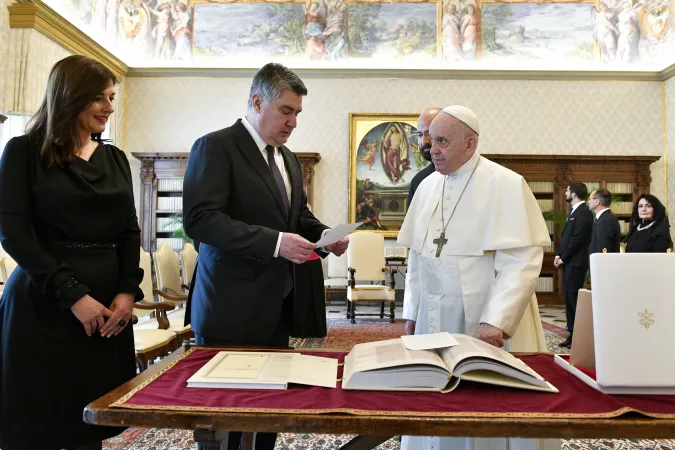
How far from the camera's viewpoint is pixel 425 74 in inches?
434

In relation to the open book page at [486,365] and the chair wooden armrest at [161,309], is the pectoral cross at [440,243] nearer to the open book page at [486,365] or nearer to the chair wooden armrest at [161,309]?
the open book page at [486,365]

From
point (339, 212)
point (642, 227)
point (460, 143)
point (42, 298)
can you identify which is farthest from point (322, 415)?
point (339, 212)

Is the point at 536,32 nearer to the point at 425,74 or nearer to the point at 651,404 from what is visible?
the point at 425,74

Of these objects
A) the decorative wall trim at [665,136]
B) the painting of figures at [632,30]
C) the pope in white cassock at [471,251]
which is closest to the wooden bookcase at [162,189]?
the painting of figures at [632,30]

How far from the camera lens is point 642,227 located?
6.92 meters

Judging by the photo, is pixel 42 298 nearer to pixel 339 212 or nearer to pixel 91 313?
pixel 91 313

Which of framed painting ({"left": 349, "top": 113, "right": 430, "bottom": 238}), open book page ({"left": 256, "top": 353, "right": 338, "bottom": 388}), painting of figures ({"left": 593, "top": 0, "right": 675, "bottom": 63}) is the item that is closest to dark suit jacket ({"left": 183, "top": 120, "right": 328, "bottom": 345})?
open book page ({"left": 256, "top": 353, "right": 338, "bottom": 388})

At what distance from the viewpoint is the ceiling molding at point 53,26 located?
305 inches

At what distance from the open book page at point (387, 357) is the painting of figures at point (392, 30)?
415 inches

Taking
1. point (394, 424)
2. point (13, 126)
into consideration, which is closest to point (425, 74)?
point (13, 126)

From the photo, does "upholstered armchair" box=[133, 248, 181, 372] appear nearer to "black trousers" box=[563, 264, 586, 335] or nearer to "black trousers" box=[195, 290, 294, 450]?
"black trousers" box=[195, 290, 294, 450]

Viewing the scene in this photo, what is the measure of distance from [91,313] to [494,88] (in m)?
10.6

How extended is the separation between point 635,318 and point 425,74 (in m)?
10.4

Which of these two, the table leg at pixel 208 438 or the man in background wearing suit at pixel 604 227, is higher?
the man in background wearing suit at pixel 604 227
